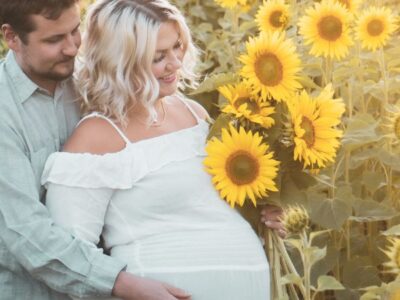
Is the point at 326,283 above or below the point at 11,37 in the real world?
below

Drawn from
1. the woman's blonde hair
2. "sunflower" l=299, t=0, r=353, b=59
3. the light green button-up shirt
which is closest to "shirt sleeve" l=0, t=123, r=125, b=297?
the light green button-up shirt

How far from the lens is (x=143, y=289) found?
6.07 feet

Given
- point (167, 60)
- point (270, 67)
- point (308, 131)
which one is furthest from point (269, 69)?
point (167, 60)

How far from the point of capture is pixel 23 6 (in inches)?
77.6

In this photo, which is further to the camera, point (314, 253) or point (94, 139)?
point (94, 139)

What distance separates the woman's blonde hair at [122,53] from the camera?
1.96 metres

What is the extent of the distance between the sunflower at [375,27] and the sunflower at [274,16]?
0.21 m

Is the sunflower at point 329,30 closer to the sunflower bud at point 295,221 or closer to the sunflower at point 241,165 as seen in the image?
the sunflower at point 241,165

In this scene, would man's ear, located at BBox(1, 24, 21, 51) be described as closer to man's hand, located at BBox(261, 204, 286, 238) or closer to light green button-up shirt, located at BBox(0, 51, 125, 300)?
light green button-up shirt, located at BBox(0, 51, 125, 300)

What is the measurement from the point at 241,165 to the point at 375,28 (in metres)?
0.86

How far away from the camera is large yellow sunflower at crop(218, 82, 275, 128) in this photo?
1.80 m

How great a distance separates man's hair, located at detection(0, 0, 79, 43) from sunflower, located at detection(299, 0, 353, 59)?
0.73m

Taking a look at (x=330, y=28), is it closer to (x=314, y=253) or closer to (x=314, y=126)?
(x=314, y=126)

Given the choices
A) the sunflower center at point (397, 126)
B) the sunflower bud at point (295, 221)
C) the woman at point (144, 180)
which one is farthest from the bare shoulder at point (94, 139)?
the sunflower center at point (397, 126)
